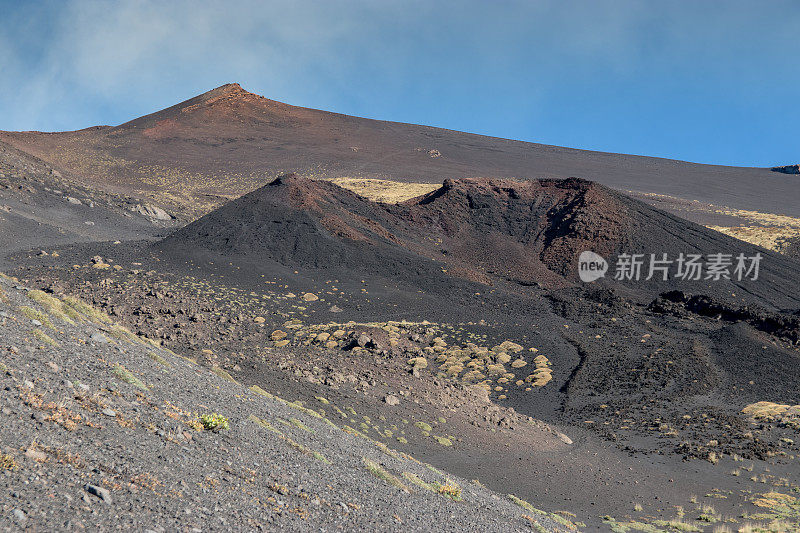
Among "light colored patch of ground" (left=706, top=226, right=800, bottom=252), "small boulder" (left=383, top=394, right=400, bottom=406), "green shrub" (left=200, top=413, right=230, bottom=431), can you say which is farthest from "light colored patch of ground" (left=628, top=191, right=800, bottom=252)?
"green shrub" (left=200, top=413, right=230, bottom=431)

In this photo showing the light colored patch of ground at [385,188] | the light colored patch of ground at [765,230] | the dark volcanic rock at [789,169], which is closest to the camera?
the light colored patch of ground at [765,230]

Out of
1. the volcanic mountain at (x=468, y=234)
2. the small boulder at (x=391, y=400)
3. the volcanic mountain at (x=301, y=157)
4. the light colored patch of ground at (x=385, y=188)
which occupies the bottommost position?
the small boulder at (x=391, y=400)

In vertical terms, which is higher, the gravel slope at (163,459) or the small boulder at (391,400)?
the gravel slope at (163,459)

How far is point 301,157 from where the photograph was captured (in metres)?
105

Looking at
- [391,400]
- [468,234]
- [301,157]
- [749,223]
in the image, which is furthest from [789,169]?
[391,400]

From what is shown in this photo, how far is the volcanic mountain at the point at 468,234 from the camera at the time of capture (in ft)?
122

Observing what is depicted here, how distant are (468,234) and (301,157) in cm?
6478

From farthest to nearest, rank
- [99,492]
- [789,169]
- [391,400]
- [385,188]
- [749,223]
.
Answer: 1. [789,169]
2. [385,188]
3. [749,223]
4. [391,400]
5. [99,492]

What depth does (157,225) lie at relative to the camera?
185 ft

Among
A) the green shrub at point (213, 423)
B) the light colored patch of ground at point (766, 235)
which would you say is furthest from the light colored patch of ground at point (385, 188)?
the green shrub at point (213, 423)

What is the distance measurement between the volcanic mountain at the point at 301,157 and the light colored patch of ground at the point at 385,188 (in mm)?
5857

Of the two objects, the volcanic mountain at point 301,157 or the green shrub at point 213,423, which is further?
the volcanic mountain at point 301,157

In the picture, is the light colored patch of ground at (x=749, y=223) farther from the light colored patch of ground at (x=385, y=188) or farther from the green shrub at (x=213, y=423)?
the green shrub at (x=213, y=423)

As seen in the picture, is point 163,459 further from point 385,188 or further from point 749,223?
point 749,223
